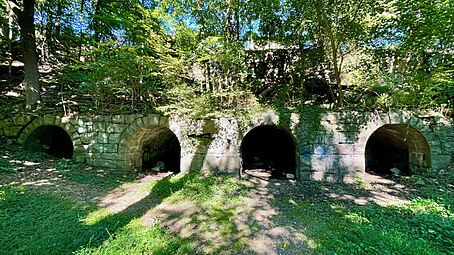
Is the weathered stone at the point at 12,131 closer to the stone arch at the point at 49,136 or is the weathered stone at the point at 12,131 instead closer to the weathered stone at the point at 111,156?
the stone arch at the point at 49,136

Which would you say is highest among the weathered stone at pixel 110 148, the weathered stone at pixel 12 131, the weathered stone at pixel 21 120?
the weathered stone at pixel 21 120

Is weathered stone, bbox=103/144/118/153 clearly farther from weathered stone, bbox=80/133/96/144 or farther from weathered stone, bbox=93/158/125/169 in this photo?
weathered stone, bbox=80/133/96/144

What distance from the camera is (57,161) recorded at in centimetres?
589

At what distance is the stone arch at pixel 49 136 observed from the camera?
6055 mm

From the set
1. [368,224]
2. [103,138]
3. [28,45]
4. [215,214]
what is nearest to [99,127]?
[103,138]

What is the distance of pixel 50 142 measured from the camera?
23.3ft

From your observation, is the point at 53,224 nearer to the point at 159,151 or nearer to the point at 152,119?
the point at 152,119

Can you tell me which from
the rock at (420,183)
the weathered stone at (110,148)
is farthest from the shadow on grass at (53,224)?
the rock at (420,183)

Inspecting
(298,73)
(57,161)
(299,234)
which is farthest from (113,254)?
(298,73)

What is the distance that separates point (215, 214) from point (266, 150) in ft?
17.5

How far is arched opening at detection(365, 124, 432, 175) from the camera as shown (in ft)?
17.9

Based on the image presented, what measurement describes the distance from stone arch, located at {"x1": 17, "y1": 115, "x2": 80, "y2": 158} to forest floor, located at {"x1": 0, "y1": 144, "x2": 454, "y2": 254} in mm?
986

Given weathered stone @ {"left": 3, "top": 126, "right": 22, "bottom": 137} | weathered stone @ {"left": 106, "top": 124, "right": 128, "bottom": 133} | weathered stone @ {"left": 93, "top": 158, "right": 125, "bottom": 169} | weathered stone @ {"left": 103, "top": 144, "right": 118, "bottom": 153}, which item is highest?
weathered stone @ {"left": 106, "top": 124, "right": 128, "bottom": 133}

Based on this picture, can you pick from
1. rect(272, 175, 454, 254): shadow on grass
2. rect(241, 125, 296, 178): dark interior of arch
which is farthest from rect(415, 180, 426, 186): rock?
rect(241, 125, 296, 178): dark interior of arch
